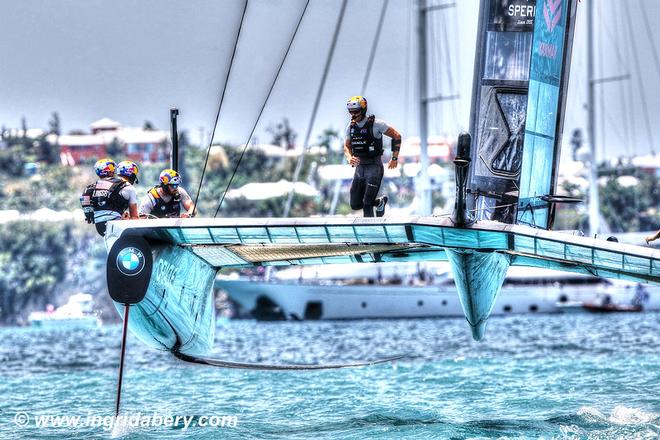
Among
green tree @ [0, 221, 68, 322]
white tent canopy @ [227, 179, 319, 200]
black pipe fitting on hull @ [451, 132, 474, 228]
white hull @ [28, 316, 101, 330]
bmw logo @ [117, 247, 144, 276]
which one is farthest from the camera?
white tent canopy @ [227, 179, 319, 200]

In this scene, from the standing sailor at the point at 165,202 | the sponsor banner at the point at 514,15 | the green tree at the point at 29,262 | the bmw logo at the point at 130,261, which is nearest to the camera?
the bmw logo at the point at 130,261

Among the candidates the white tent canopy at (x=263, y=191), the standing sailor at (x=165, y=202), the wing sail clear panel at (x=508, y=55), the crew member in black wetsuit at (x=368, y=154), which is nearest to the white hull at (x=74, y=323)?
the white tent canopy at (x=263, y=191)

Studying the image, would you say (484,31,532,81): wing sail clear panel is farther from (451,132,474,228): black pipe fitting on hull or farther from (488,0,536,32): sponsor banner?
(451,132,474,228): black pipe fitting on hull

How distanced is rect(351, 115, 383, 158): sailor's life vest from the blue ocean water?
9.99 feet

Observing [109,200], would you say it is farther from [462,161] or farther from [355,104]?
[462,161]

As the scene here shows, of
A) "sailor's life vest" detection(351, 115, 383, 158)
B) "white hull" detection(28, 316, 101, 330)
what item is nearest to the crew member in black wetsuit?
"sailor's life vest" detection(351, 115, 383, 158)

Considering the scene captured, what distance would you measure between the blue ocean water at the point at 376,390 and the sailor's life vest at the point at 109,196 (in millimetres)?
2536

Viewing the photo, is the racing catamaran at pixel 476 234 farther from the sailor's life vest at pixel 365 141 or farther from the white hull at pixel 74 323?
the white hull at pixel 74 323

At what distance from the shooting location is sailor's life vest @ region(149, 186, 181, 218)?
1572 centimetres

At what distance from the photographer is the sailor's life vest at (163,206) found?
15719 mm

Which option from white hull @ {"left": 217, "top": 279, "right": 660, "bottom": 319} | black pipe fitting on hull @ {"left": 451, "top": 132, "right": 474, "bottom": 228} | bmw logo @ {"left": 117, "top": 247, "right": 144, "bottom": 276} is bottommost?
white hull @ {"left": 217, "top": 279, "right": 660, "bottom": 319}

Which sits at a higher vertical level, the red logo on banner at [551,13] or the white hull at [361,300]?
the red logo on banner at [551,13]

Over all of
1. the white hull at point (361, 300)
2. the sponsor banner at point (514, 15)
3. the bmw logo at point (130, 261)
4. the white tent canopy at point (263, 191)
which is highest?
the sponsor banner at point (514, 15)

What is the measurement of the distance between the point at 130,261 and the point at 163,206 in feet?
7.39
